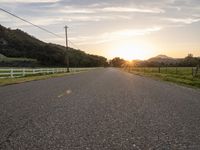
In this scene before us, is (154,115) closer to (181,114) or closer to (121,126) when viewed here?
(181,114)

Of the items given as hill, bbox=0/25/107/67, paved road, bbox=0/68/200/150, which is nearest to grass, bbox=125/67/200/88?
paved road, bbox=0/68/200/150

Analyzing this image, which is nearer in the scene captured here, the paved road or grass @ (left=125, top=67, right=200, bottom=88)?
the paved road

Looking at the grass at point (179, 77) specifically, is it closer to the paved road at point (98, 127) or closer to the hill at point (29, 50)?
the paved road at point (98, 127)

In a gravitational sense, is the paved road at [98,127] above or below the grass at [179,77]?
above

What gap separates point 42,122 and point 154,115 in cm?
281

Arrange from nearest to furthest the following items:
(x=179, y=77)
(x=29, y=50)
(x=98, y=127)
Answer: (x=98, y=127) < (x=179, y=77) < (x=29, y=50)

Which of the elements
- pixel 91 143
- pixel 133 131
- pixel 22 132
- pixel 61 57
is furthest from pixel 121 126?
pixel 61 57

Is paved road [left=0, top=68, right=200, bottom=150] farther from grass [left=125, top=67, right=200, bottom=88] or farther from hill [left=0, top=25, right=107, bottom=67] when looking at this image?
hill [left=0, top=25, right=107, bottom=67]

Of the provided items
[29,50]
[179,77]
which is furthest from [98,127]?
[29,50]

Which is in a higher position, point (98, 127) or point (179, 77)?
point (98, 127)

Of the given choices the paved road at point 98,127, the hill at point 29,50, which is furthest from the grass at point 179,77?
the hill at point 29,50

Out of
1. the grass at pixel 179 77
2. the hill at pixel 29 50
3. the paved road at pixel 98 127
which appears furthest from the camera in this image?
the hill at pixel 29 50

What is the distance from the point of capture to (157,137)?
5.79 metres

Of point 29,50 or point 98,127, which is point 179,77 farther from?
point 29,50
